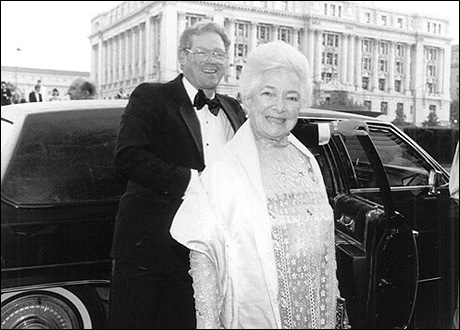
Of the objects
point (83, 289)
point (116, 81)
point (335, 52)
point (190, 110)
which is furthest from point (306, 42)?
point (83, 289)

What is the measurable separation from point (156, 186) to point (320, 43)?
2.00m

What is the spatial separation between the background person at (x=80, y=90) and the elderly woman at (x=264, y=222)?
4.05ft

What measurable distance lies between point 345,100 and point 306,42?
0.79 meters

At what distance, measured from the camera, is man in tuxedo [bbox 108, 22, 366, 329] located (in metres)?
1.87

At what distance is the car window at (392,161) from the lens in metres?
3.02

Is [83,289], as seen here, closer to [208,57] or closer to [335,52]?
[208,57]

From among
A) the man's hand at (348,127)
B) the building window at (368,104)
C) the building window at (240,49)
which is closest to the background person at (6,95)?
the building window at (240,49)

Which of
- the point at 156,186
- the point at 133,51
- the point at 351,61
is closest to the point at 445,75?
the point at 351,61

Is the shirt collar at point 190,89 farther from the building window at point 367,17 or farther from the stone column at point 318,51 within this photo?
the building window at point 367,17

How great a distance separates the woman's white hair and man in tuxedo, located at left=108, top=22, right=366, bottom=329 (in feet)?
1.34

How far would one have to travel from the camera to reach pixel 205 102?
81.7 inches

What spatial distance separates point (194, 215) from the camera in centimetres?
150

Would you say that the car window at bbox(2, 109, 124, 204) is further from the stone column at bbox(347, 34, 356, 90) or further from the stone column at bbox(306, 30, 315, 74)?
the stone column at bbox(347, 34, 356, 90)

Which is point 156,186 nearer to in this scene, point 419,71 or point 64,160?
point 64,160
